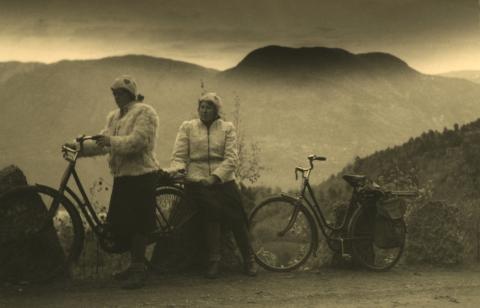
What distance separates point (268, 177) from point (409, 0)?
417 cm

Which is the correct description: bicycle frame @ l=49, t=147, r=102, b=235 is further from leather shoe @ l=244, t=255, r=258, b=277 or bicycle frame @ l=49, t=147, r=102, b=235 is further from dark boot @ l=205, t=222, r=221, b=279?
leather shoe @ l=244, t=255, r=258, b=277

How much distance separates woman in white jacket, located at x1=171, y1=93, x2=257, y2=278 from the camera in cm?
678

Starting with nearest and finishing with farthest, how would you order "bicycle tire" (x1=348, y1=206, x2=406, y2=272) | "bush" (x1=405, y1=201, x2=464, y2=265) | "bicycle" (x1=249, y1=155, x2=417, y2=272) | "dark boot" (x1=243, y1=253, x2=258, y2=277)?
"dark boot" (x1=243, y1=253, x2=258, y2=277) < "bicycle" (x1=249, y1=155, x2=417, y2=272) < "bicycle tire" (x1=348, y1=206, x2=406, y2=272) < "bush" (x1=405, y1=201, x2=464, y2=265)

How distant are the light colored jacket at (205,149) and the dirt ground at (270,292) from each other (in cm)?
99

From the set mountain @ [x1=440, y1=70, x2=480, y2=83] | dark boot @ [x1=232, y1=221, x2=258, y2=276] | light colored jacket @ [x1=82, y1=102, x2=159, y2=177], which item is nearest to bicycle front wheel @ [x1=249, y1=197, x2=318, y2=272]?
dark boot @ [x1=232, y1=221, x2=258, y2=276]

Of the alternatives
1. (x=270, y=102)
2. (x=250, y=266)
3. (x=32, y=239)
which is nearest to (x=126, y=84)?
(x=32, y=239)

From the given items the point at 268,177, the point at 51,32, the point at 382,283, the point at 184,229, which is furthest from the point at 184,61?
the point at 382,283

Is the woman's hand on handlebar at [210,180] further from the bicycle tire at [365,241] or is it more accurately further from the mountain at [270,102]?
the mountain at [270,102]

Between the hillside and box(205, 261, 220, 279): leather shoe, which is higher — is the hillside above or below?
above

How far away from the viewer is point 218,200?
6.88 metres

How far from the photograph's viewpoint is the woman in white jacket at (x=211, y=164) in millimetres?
6781

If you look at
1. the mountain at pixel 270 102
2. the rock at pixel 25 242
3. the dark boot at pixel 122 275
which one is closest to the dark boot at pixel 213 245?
the dark boot at pixel 122 275

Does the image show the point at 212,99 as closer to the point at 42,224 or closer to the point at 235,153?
the point at 235,153

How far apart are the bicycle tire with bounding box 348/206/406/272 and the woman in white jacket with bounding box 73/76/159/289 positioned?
209 cm
